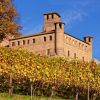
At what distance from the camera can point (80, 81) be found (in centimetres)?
3519

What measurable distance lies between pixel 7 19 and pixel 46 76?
22269mm

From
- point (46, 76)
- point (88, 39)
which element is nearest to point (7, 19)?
point (46, 76)

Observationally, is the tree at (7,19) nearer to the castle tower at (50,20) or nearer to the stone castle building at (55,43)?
the stone castle building at (55,43)

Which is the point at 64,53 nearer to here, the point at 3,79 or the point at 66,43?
the point at 66,43

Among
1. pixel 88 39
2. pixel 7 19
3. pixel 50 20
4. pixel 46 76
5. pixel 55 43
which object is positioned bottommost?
pixel 46 76

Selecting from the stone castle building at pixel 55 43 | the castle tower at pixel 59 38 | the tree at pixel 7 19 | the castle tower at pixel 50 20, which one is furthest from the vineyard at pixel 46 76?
the castle tower at pixel 50 20

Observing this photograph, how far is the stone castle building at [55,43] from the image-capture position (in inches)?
4203

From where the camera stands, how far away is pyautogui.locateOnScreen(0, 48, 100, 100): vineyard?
3228 cm

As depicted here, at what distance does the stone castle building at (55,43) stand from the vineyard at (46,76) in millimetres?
66317

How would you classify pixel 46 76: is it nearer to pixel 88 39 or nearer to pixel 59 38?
pixel 59 38

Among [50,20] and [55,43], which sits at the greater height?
[50,20]

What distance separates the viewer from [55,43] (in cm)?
10762

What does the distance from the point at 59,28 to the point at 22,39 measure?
10.1m

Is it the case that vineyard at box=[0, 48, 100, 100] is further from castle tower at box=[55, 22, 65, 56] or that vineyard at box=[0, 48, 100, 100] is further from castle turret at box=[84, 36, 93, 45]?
castle turret at box=[84, 36, 93, 45]
